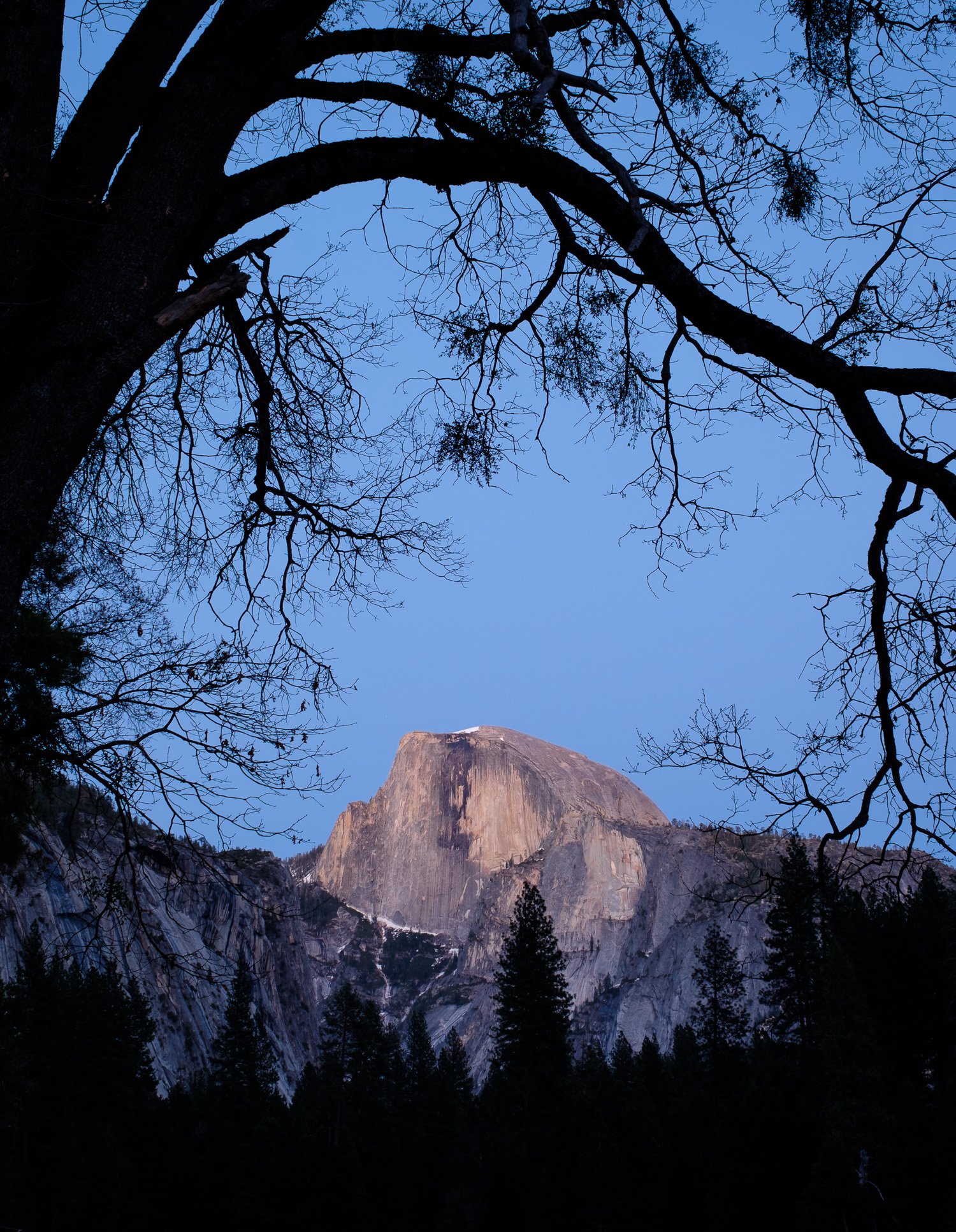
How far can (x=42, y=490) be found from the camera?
2.36m

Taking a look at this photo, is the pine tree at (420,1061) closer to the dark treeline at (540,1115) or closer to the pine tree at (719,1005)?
the dark treeline at (540,1115)

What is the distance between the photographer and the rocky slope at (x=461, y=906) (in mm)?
61281

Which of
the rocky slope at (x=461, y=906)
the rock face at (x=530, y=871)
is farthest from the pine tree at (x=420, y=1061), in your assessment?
the rock face at (x=530, y=871)

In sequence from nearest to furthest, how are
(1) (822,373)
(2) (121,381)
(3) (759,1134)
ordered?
(2) (121,381) < (1) (822,373) < (3) (759,1134)

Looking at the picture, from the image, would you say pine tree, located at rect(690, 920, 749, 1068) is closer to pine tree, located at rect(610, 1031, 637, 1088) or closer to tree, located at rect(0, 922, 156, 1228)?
pine tree, located at rect(610, 1031, 637, 1088)

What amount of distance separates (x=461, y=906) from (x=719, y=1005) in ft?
382

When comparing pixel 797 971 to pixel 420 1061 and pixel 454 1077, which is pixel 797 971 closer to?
pixel 454 1077

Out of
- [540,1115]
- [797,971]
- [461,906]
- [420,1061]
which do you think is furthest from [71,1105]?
[461,906]

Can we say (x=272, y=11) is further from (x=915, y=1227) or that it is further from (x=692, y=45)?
(x=915, y=1227)

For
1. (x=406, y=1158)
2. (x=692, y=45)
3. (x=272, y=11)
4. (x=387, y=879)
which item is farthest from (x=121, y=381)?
(x=387, y=879)

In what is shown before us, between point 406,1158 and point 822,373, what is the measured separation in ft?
141

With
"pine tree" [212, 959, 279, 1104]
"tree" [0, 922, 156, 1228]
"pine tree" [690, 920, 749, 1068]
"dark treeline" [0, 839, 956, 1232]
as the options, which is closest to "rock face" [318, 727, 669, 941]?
"pine tree" [212, 959, 279, 1104]

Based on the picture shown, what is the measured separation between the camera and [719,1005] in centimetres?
3731

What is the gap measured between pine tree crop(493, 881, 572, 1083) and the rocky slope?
10.3 metres
